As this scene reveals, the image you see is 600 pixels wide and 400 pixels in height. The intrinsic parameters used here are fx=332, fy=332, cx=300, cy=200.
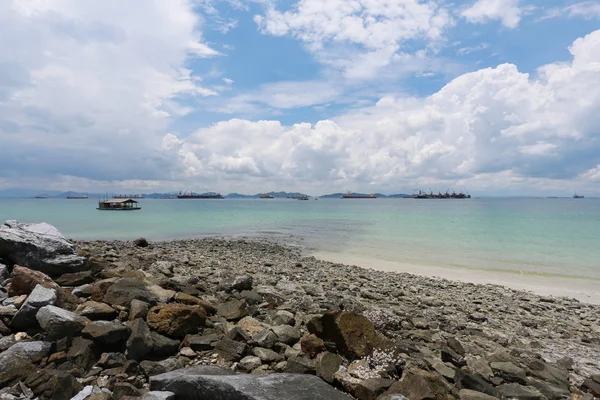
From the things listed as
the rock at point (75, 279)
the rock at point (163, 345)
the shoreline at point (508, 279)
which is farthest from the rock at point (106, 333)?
the shoreline at point (508, 279)

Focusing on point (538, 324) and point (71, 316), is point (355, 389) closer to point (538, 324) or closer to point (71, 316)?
point (71, 316)

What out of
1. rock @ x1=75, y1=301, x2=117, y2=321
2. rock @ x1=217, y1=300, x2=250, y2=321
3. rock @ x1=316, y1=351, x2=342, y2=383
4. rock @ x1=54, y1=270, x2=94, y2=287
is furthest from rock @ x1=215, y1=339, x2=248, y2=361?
rock @ x1=54, y1=270, x2=94, y2=287

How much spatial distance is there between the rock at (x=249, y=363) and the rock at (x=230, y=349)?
0.41ft

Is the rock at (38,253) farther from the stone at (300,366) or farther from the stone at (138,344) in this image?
the stone at (300,366)

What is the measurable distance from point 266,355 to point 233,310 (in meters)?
2.08

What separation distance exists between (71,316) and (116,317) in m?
0.92

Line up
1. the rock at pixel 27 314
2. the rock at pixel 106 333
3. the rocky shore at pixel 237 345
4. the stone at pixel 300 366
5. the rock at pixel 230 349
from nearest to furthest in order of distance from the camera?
1. the rocky shore at pixel 237 345
2. the stone at pixel 300 366
3. the rock at pixel 106 333
4. the rock at pixel 230 349
5. the rock at pixel 27 314

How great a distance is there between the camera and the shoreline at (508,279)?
A: 1502cm

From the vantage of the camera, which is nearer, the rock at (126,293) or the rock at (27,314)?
the rock at (27,314)

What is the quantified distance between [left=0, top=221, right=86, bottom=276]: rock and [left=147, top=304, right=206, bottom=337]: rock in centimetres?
396

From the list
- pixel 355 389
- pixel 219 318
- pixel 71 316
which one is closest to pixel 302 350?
pixel 355 389

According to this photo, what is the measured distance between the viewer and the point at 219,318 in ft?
23.7

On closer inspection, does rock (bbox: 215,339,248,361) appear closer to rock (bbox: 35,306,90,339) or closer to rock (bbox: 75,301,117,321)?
rock (bbox: 75,301,117,321)

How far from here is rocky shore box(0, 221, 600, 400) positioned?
4.53 metres
